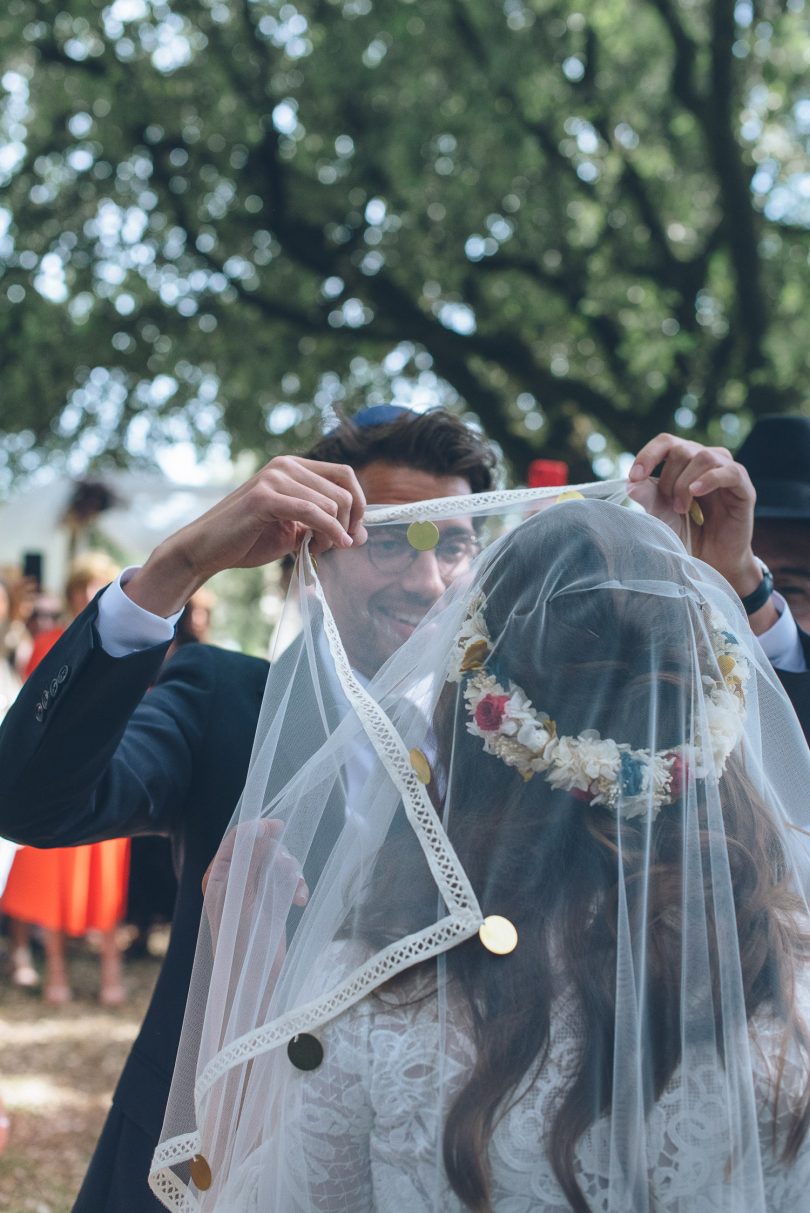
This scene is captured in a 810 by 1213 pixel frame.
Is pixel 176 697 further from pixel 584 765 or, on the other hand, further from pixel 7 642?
pixel 7 642

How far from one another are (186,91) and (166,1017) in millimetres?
9490

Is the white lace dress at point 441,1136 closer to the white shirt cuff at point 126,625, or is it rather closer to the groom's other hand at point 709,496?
the white shirt cuff at point 126,625

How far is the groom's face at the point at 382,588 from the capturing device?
1.92 m

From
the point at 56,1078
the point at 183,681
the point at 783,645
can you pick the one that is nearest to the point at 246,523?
the point at 183,681

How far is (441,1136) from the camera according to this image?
1278mm

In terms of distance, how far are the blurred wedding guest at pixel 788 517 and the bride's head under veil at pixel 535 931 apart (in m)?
1.31

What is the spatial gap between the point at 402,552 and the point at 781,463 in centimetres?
137

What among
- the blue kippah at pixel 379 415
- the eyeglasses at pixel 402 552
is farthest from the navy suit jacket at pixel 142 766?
the blue kippah at pixel 379 415

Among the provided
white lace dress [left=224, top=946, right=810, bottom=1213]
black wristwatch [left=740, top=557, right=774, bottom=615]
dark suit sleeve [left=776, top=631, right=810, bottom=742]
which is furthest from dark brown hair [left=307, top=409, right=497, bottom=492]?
white lace dress [left=224, top=946, right=810, bottom=1213]

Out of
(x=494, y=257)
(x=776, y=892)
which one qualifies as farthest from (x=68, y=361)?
(x=776, y=892)

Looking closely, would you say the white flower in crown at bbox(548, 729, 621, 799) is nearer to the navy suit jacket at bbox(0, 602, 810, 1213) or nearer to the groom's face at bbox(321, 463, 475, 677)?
the navy suit jacket at bbox(0, 602, 810, 1213)

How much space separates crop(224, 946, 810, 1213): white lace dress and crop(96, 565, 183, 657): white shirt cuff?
0.68 m

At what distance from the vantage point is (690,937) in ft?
4.52

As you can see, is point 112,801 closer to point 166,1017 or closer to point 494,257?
point 166,1017
